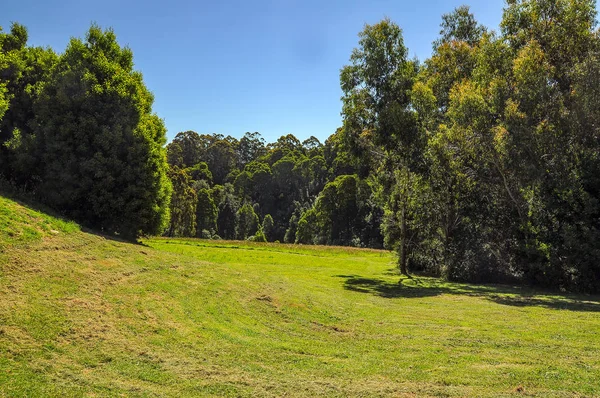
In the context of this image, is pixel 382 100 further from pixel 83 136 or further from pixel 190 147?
pixel 190 147

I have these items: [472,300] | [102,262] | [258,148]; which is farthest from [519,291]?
[258,148]

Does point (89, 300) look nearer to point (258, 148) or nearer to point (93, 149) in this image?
point (93, 149)

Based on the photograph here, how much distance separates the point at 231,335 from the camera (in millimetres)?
10875

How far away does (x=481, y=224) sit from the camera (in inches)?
1065

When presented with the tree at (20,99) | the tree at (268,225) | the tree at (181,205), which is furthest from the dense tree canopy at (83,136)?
the tree at (268,225)

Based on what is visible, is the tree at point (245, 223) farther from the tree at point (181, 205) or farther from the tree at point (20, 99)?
the tree at point (20, 99)

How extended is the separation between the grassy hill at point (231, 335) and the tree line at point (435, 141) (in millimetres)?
4271

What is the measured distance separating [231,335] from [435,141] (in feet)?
67.0

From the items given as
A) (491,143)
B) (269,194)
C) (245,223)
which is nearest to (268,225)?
(245,223)

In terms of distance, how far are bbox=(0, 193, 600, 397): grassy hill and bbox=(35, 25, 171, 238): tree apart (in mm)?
3347

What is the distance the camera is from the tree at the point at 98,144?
1892 centimetres

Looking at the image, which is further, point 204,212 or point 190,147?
point 190,147

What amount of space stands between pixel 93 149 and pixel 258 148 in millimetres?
120505

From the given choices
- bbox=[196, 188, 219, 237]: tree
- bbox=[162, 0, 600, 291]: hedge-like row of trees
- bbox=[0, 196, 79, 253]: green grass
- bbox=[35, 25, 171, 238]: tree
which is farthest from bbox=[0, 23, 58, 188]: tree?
bbox=[196, 188, 219, 237]: tree
